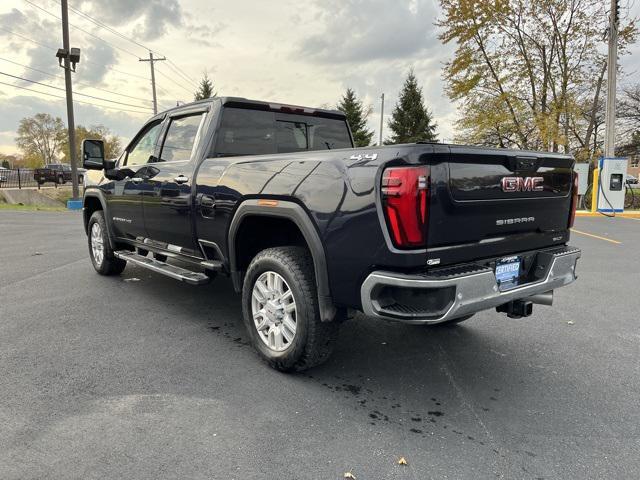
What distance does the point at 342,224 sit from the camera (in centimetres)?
282

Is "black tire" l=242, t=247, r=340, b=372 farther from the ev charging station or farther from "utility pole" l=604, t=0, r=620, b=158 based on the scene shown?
"utility pole" l=604, t=0, r=620, b=158

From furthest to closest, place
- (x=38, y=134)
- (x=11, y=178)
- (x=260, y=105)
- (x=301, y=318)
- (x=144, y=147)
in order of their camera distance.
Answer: (x=38, y=134) → (x=11, y=178) → (x=144, y=147) → (x=260, y=105) → (x=301, y=318)

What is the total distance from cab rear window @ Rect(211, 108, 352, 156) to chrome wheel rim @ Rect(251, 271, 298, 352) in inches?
54.3

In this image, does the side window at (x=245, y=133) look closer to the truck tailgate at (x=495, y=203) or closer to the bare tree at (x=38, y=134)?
the truck tailgate at (x=495, y=203)

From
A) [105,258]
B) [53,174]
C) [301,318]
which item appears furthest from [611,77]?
[53,174]

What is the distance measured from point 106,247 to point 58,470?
4069 mm

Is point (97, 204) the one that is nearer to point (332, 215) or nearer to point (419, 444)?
point (332, 215)

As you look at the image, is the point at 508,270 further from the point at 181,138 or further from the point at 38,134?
the point at 38,134

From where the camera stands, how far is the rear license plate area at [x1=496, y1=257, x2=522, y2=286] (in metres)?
3.04

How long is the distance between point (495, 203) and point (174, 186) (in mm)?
2756

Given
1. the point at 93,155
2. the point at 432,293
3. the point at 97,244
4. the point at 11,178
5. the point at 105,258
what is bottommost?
the point at 105,258

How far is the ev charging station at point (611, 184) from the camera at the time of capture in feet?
53.2

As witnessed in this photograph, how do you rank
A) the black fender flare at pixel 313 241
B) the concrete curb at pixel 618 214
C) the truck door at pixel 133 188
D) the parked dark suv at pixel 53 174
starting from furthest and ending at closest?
the parked dark suv at pixel 53 174 → the concrete curb at pixel 618 214 → the truck door at pixel 133 188 → the black fender flare at pixel 313 241

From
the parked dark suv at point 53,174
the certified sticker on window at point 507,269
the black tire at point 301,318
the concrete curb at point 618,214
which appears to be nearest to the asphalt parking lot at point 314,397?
the black tire at point 301,318
